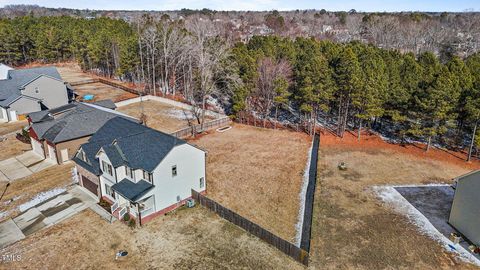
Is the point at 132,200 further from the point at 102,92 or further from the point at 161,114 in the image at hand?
the point at 102,92

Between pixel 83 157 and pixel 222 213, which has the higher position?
pixel 83 157

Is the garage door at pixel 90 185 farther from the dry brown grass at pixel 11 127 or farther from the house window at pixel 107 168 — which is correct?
the dry brown grass at pixel 11 127

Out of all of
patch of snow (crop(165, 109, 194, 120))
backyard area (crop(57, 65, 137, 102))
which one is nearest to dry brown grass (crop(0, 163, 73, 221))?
patch of snow (crop(165, 109, 194, 120))

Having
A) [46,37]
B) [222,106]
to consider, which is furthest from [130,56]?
[46,37]

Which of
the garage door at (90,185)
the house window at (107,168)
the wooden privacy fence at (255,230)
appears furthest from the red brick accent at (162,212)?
the garage door at (90,185)

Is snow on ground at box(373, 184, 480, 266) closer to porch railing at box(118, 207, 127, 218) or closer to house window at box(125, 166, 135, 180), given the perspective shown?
house window at box(125, 166, 135, 180)

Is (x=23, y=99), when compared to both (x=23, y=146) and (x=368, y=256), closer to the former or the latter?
(x=23, y=146)
